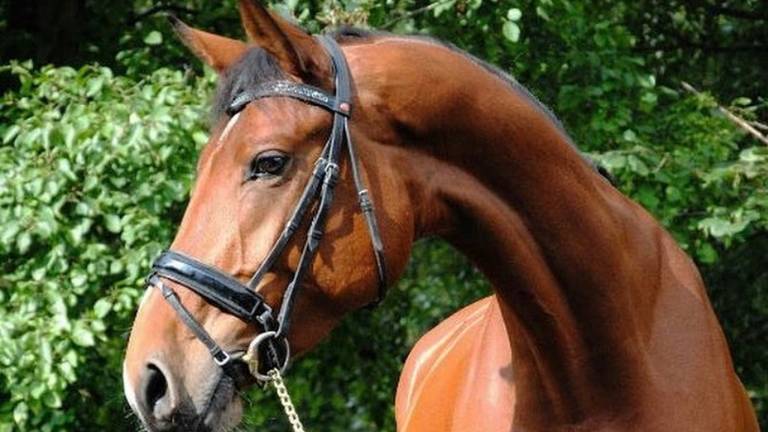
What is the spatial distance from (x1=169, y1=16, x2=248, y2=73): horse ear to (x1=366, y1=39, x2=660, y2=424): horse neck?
38 centimetres

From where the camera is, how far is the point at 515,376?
3613 millimetres

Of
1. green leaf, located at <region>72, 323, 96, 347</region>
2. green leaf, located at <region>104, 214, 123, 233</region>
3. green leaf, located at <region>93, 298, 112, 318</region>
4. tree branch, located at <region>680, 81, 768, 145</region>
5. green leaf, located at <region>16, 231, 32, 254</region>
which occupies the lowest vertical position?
green leaf, located at <region>72, 323, 96, 347</region>

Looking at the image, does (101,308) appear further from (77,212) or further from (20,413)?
(20,413)

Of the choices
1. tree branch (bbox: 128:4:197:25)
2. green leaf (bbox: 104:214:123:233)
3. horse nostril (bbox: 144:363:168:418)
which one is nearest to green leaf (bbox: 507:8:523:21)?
green leaf (bbox: 104:214:123:233)

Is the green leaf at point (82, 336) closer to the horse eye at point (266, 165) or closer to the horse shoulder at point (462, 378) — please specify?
the horse shoulder at point (462, 378)

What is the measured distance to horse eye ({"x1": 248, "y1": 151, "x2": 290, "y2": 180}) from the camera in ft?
10.2

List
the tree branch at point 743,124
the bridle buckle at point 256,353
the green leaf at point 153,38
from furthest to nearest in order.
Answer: the green leaf at point 153,38 → the tree branch at point 743,124 → the bridle buckle at point 256,353

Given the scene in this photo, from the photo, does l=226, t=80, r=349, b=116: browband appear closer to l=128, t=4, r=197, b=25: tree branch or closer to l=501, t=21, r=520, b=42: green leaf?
l=501, t=21, r=520, b=42: green leaf

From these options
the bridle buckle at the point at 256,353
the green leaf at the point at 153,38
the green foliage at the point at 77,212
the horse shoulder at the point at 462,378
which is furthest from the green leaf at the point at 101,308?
the bridle buckle at the point at 256,353

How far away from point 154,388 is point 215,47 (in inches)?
32.4

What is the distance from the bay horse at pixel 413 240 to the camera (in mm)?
3025

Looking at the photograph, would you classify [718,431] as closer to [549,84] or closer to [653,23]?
[549,84]

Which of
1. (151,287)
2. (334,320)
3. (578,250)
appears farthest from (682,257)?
(151,287)

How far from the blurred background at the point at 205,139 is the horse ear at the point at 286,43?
2865 millimetres
